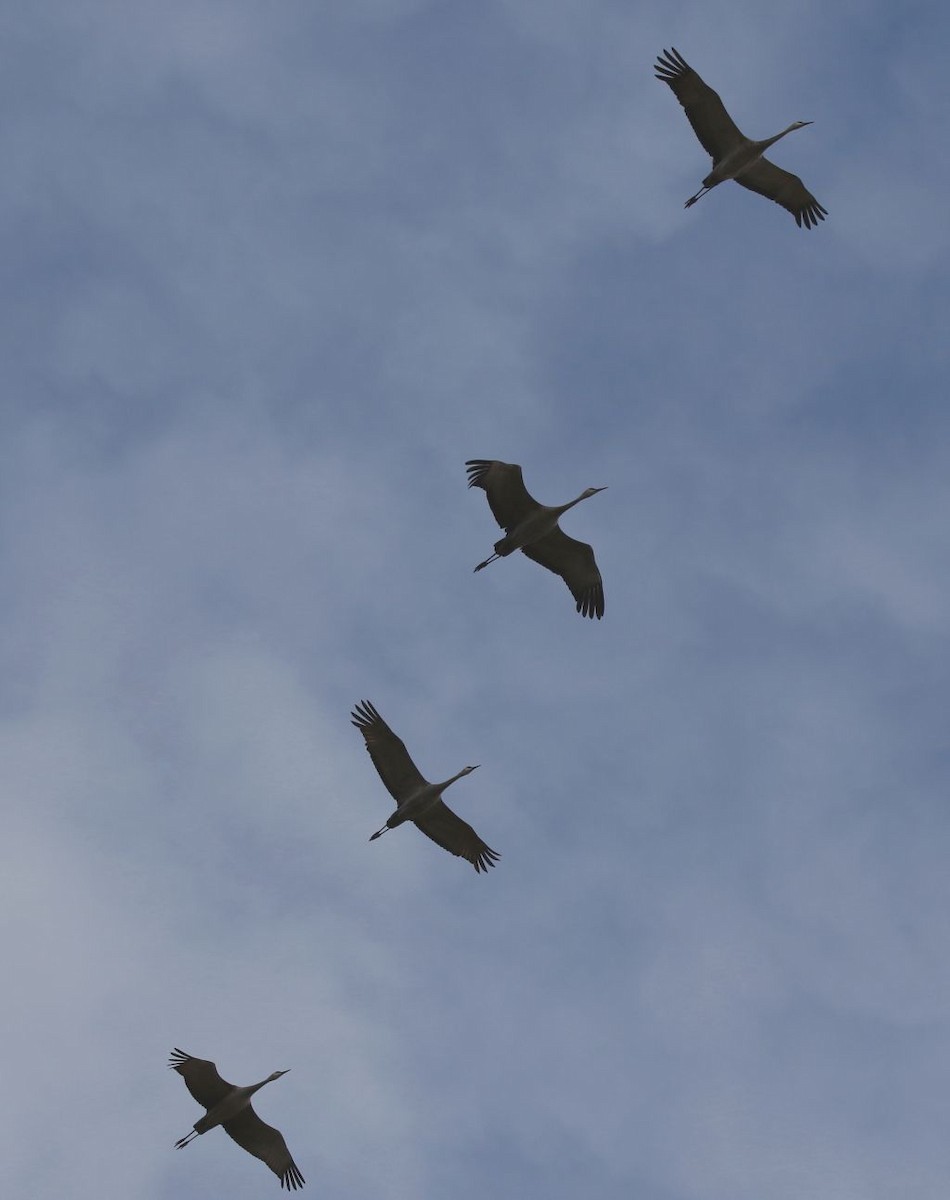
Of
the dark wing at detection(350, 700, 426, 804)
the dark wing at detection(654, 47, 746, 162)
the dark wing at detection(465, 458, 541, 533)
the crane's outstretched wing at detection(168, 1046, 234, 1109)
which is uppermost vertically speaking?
the dark wing at detection(654, 47, 746, 162)

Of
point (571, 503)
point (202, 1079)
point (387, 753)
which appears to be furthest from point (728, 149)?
point (202, 1079)

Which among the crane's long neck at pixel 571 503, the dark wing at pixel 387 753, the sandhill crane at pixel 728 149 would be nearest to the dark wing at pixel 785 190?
the sandhill crane at pixel 728 149

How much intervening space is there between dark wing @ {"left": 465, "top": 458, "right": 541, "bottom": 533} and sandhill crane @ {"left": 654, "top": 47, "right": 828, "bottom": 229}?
6949 mm

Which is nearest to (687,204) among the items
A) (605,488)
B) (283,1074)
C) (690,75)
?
(690,75)

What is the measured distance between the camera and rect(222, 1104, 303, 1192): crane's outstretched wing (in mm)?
31438

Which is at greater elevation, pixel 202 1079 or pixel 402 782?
pixel 402 782

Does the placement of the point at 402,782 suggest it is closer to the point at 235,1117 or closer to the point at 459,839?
the point at 459,839

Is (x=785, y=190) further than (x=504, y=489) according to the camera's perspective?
Yes

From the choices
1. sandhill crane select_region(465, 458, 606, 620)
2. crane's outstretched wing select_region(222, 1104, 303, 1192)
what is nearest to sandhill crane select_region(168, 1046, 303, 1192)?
crane's outstretched wing select_region(222, 1104, 303, 1192)

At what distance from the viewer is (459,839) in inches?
1315

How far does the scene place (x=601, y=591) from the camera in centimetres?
3341

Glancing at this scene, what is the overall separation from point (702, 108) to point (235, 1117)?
70.1 ft

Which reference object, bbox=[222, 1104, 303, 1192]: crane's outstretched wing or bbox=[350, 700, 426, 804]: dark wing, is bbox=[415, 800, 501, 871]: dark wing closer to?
bbox=[350, 700, 426, 804]: dark wing

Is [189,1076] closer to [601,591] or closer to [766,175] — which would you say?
[601,591]
